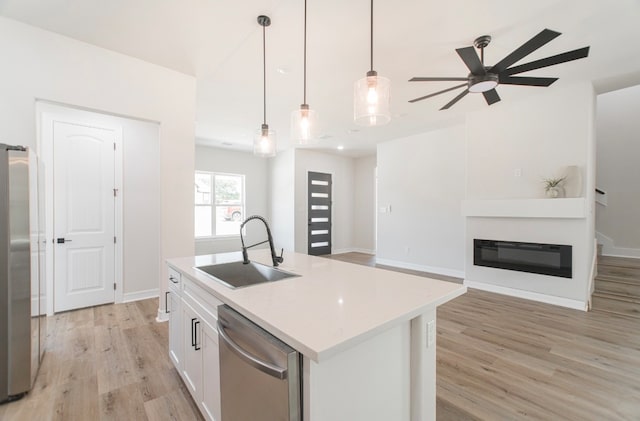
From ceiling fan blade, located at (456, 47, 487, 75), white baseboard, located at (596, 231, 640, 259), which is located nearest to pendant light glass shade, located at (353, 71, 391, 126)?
ceiling fan blade, located at (456, 47, 487, 75)

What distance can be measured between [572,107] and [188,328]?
15.8ft

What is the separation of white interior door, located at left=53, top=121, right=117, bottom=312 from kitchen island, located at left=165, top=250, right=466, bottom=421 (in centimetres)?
258

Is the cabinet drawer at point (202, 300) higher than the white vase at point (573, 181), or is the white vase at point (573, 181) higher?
the white vase at point (573, 181)

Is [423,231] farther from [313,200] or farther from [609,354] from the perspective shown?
[609,354]

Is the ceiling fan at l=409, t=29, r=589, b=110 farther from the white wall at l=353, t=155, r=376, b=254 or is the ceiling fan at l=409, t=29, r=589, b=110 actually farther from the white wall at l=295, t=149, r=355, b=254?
the white wall at l=353, t=155, r=376, b=254

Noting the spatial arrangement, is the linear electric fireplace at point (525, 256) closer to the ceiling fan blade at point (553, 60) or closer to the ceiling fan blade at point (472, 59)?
the ceiling fan blade at point (553, 60)

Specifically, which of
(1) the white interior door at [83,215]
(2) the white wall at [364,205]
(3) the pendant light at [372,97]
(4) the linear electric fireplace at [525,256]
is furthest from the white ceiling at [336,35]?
(2) the white wall at [364,205]

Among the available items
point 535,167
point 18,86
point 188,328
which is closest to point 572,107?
point 535,167

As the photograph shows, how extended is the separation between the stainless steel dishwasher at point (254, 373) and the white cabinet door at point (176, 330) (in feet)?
2.68

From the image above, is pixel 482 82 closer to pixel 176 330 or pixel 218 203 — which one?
pixel 176 330

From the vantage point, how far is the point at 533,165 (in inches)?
147

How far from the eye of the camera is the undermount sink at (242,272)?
1914mm

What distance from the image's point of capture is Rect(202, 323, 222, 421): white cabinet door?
56.6 inches

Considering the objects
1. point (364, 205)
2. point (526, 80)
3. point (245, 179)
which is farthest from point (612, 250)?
point (245, 179)
